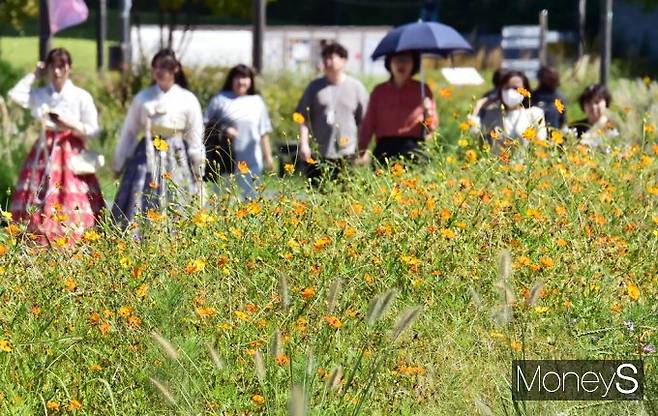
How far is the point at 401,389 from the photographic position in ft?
17.1

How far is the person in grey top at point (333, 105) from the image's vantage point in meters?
11.0

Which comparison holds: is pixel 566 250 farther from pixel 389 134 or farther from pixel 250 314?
pixel 389 134

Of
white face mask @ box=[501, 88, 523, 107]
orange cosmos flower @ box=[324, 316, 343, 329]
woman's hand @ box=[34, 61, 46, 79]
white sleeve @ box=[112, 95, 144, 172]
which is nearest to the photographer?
orange cosmos flower @ box=[324, 316, 343, 329]

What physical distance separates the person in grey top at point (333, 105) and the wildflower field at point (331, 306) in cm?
387

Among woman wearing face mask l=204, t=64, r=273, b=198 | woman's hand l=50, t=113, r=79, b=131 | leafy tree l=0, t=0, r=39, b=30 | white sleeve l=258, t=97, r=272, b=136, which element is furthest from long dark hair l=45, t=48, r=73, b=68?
leafy tree l=0, t=0, r=39, b=30

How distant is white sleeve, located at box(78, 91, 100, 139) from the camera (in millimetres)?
10227

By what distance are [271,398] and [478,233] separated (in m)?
1.75

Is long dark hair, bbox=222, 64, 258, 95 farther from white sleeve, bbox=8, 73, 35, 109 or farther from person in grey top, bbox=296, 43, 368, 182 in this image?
white sleeve, bbox=8, 73, 35, 109

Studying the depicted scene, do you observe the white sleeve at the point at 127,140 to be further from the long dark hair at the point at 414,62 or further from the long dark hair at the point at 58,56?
the long dark hair at the point at 414,62

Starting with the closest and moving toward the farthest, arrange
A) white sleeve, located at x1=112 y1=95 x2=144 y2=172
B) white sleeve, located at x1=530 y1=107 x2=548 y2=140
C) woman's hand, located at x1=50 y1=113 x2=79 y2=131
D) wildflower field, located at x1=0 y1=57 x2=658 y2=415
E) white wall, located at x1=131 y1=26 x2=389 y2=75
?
1. wildflower field, located at x1=0 y1=57 x2=658 y2=415
2. white sleeve, located at x1=530 y1=107 x2=548 y2=140
3. white sleeve, located at x1=112 y1=95 x2=144 y2=172
4. woman's hand, located at x1=50 y1=113 x2=79 y2=131
5. white wall, located at x1=131 y1=26 x2=389 y2=75

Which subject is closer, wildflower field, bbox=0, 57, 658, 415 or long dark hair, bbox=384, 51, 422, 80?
wildflower field, bbox=0, 57, 658, 415

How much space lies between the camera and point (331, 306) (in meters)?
4.45

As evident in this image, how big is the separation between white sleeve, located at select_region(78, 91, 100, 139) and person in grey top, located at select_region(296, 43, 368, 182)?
139 centimetres

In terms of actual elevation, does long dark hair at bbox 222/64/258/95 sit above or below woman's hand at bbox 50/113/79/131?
above
